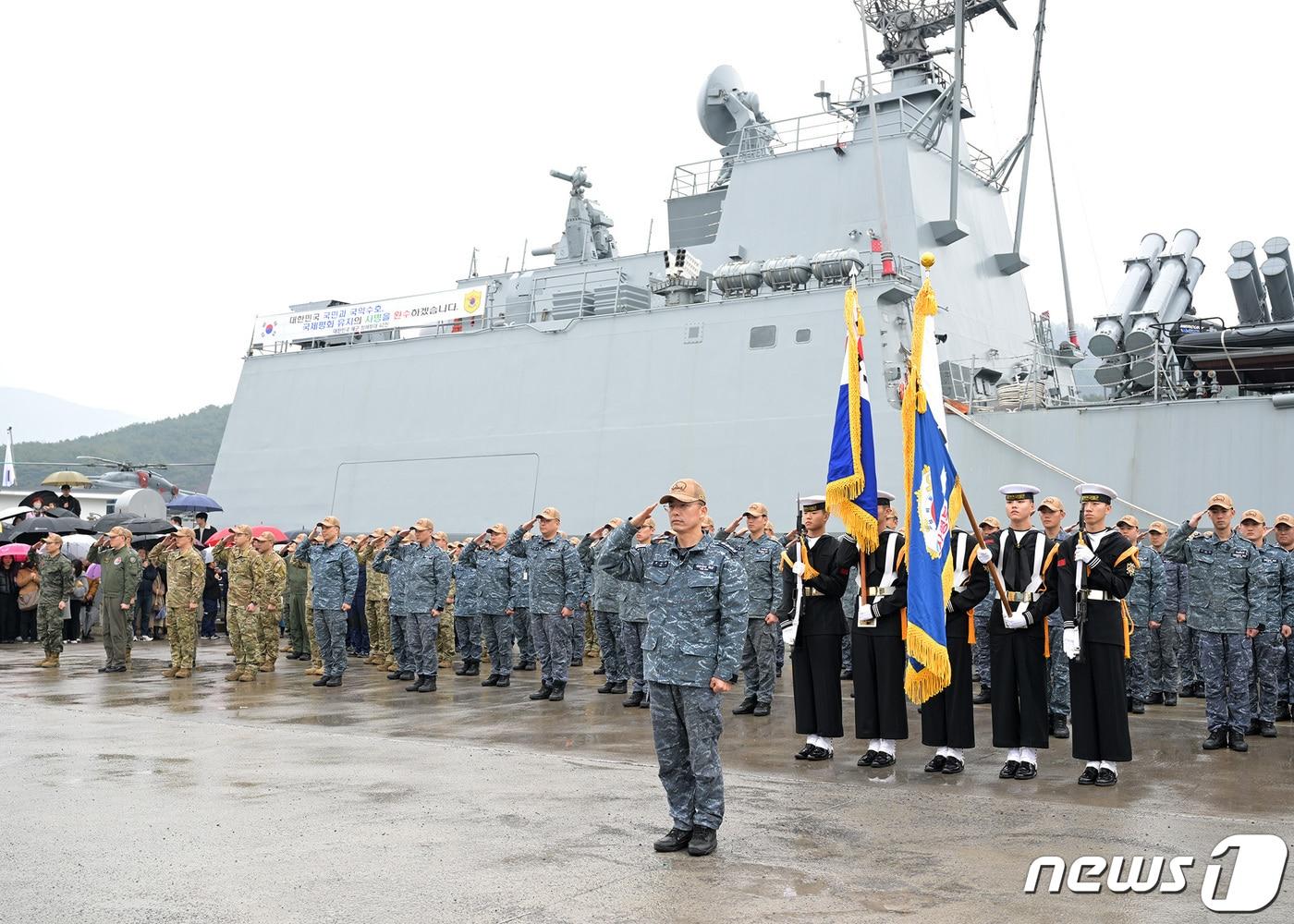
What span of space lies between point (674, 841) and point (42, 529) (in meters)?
13.7

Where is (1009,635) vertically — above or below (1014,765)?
above

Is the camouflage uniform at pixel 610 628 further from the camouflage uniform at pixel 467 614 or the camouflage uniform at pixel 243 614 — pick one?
the camouflage uniform at pixel 243 614

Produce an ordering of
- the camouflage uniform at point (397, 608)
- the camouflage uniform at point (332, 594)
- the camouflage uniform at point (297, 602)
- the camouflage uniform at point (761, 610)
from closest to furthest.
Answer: the camouflage uniform at point (761, 610) → the camouflage uniform at point (332, 594) → the camouflage uniform at point (397, 608) → the camouflage uniform at point (297, 602)

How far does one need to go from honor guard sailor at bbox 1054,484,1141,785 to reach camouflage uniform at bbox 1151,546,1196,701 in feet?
11.8

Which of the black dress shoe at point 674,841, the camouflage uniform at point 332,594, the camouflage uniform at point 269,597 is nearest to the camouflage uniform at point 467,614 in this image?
the camouflage uniform at point 332,594

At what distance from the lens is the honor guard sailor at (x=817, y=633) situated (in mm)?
6934

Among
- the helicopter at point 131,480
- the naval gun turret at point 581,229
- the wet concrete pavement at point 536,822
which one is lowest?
the wet concrete pavement at point 536,822

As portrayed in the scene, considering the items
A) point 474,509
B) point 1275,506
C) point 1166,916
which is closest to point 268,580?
point 474,509

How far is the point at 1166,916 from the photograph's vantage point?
3.73m

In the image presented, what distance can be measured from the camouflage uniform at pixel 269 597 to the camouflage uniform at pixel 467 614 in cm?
182

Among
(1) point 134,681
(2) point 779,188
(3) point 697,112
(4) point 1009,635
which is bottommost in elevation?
(1) point 134,681

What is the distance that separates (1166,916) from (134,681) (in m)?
9.72

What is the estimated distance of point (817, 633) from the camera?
280 inches

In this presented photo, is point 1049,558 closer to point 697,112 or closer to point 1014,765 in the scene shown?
point 1014,765
